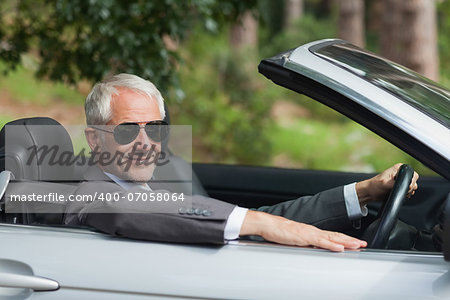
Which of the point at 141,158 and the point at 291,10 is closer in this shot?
the point at 141,158

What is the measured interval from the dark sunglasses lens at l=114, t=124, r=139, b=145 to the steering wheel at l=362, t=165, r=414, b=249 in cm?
82

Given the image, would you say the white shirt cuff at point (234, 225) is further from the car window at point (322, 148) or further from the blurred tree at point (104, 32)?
the car window at point (322, 148)

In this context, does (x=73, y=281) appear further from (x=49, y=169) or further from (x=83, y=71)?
(x=83, y=71)

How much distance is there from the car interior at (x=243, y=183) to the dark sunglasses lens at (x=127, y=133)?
244 millimetres

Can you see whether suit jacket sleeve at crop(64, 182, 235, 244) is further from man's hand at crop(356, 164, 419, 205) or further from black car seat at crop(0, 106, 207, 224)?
man's hand at crop(356, 164, 419, 205)

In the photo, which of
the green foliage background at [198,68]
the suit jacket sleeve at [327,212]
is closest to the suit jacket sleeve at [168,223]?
the suit jacket sleeve at [327,212]

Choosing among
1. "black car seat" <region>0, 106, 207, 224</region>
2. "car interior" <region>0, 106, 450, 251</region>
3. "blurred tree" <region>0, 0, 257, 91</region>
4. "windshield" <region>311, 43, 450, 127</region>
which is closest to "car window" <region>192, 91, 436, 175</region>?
"blurred tree" <region>0, 0, 257, 91</region>

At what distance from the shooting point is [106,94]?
2.24 m

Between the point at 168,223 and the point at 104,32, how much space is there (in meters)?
2.57

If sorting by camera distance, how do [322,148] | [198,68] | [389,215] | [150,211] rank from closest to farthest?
[150,211], [389,215], [322,148], [198,68]

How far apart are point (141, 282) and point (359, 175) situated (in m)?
1.57

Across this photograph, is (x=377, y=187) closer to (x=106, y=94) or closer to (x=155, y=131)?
(x=155, y=131)

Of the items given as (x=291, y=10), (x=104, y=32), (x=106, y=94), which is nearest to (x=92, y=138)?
(x=106, y=94)

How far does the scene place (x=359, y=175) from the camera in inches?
120
